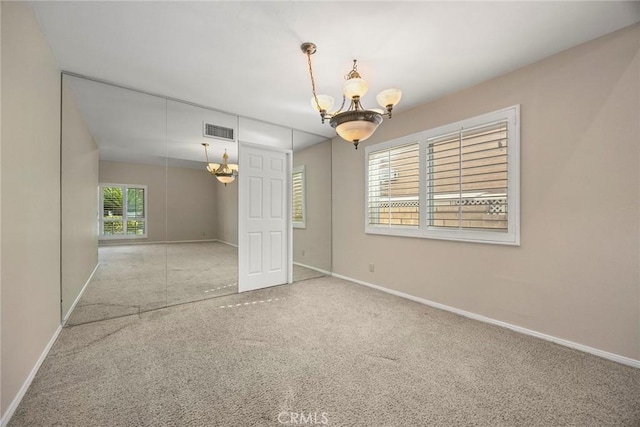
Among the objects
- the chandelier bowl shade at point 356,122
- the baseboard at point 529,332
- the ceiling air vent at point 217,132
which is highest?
the ceiling air vent at point 217,132

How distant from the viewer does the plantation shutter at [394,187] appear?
3539 mm

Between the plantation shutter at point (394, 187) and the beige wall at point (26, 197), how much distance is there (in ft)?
11.7

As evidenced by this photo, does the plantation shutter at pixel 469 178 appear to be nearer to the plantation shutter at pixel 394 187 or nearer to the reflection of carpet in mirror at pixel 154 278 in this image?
the plantation shutter at pixel 394 187

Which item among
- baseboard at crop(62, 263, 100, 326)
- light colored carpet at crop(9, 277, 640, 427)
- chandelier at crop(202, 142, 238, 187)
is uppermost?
chandelier at crop(202, 142, 238, 187)

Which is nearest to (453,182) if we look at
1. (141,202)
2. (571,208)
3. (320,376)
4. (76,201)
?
(571,208)

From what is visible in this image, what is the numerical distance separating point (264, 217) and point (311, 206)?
0.95 metres

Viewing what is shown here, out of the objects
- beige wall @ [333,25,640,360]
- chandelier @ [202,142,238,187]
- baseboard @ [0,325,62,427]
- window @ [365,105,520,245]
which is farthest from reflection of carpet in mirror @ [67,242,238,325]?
beige wall @ [333,25,640,360]

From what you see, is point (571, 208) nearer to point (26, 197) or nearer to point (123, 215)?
point (26, 197)

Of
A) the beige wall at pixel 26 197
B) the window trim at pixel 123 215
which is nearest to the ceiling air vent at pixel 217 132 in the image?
the window trim at pixel 123 215

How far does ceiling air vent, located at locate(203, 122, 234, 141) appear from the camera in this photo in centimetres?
354

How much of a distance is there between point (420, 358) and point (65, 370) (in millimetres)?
2639

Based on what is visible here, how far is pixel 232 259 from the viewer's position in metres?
3.79

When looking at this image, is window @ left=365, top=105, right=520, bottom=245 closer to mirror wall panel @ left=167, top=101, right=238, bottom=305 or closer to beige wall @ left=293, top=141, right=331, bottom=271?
beige wall @ left=293, top=141, right=331, bottom=271

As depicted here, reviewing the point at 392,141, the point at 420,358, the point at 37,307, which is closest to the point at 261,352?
the point at 420,358
